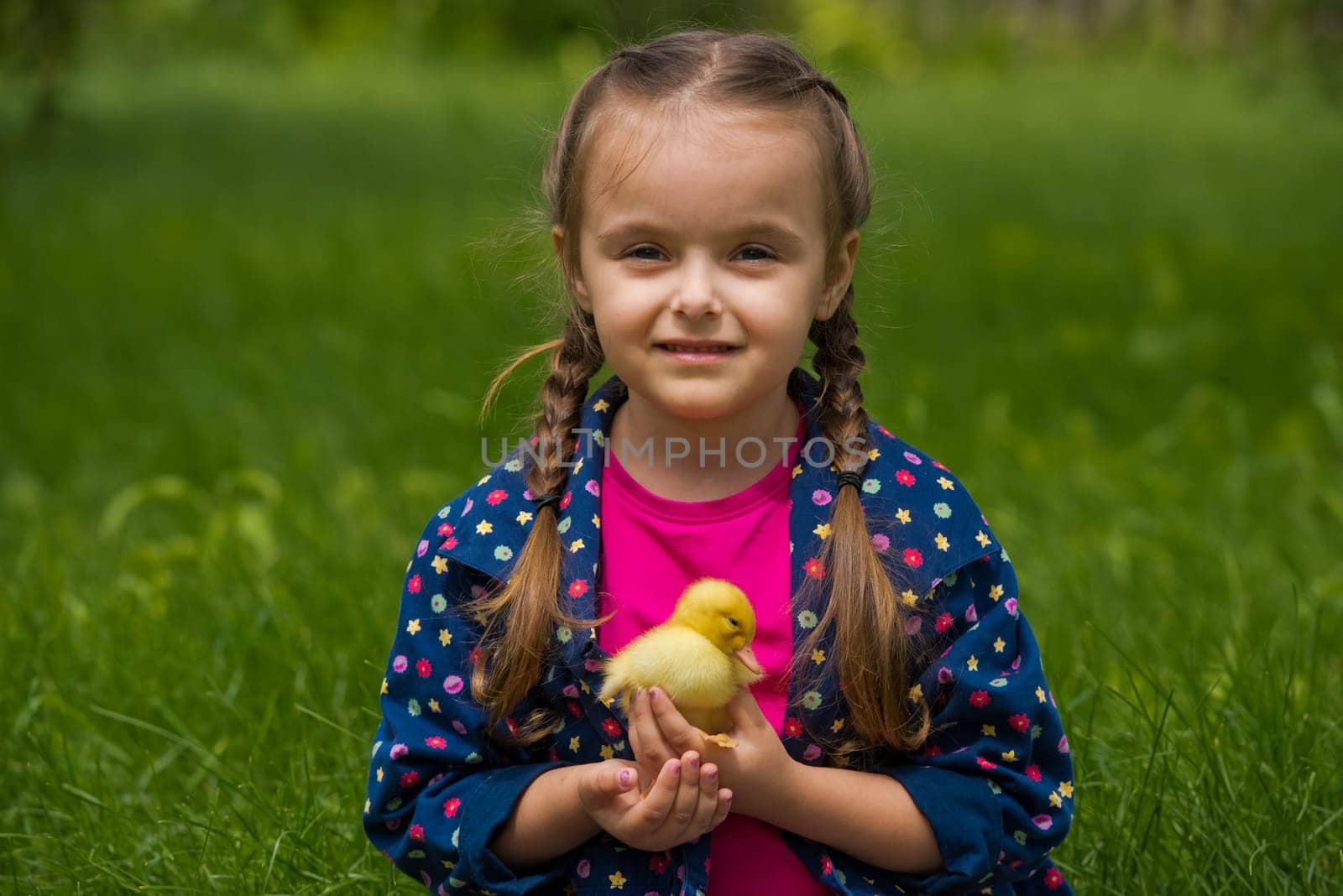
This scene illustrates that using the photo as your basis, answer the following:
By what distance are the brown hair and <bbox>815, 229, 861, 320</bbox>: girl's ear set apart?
0.08 ft

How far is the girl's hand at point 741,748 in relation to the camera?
1920mm

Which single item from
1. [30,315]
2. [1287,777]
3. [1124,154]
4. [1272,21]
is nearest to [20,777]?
[1287,777]

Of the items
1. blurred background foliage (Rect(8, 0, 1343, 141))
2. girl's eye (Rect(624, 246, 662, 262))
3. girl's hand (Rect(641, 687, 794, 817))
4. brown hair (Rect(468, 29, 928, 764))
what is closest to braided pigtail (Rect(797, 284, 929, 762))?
brown hair (Rect(468, 29, 928, 764))

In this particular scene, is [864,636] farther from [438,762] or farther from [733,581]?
[438,762]

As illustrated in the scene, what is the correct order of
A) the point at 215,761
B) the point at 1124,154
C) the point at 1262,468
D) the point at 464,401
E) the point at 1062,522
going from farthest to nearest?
1. the point at 1124,154
2. the point at 464,401
3. the point at 1262,468
4. the point at 1062,522
5. the point at 215,761

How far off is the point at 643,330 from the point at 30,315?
5.60 meters

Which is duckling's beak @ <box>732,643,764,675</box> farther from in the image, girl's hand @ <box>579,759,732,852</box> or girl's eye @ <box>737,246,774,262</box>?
girl's eye @ <box>737,246,774,262</box>

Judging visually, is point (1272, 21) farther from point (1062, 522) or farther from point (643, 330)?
point (643, 330)

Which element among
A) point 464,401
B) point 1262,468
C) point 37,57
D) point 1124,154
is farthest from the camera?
point 1124,154

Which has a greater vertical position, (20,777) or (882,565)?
(882,565)

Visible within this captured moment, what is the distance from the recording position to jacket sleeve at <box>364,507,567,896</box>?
215 cm

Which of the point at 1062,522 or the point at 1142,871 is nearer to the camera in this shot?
the point at 1142,871

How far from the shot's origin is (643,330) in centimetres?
211

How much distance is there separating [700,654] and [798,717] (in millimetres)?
323
